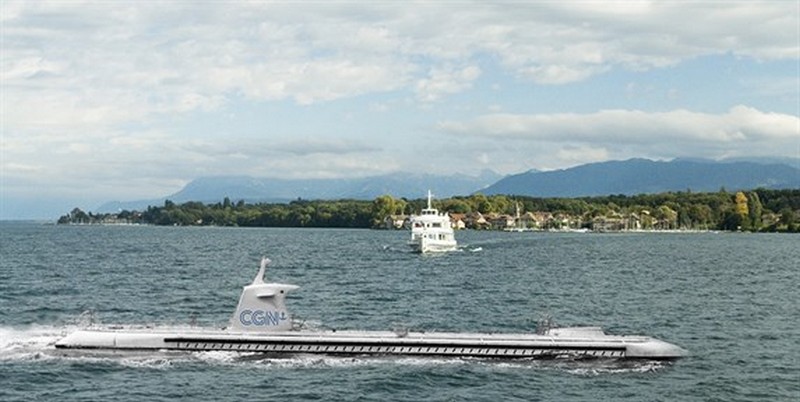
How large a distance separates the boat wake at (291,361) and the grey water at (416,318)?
13 cm

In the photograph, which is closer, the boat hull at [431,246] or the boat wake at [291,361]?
the boat wake at [291,361]

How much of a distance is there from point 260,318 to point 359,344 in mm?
4677

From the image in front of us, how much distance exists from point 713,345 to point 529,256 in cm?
9113

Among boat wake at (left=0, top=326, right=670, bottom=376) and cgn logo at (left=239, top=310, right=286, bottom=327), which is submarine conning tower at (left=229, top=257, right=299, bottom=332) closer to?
cgn logo at (left=239, top=310, right=286, bottom=327)

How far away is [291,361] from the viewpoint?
41.4 meters

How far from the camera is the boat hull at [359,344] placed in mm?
42531

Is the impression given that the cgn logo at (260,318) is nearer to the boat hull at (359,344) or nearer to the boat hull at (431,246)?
the boat hull at (359,344)

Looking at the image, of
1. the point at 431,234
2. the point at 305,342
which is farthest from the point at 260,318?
the point at 431,234

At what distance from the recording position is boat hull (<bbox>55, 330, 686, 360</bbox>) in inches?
1674

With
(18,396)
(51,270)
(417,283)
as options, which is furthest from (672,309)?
(51,270)

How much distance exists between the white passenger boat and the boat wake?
104m

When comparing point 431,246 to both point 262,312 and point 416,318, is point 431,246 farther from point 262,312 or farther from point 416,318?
point 262,312

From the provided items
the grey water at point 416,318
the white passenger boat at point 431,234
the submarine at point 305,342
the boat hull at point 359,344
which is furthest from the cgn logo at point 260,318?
the white passenger boat at point 431,234

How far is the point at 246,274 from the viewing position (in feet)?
338
